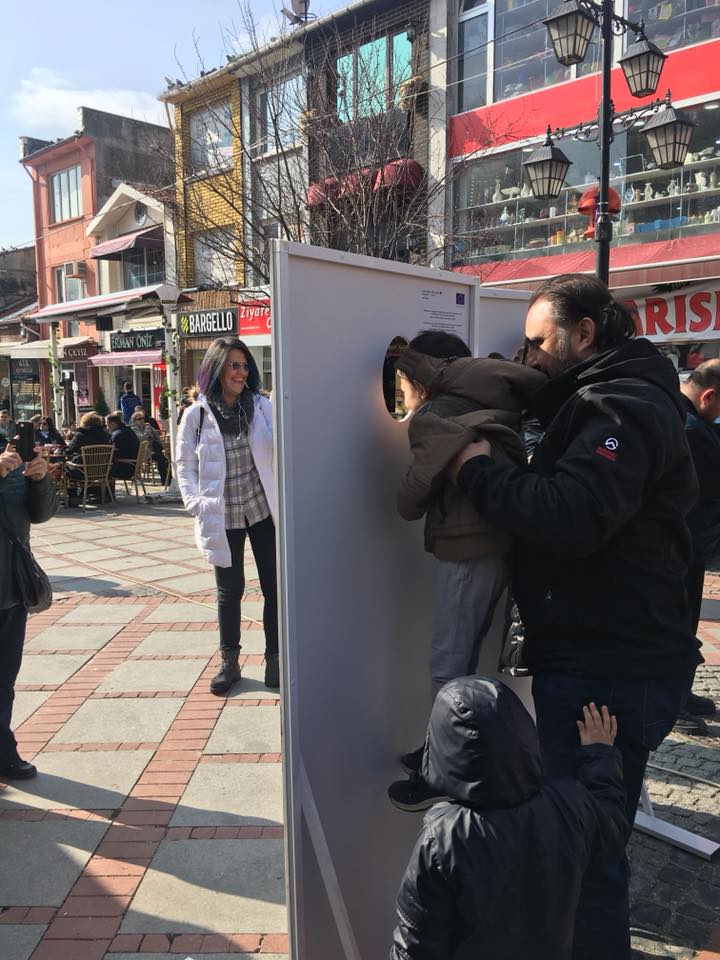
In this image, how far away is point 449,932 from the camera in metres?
1.52

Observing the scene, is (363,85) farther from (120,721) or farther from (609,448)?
(609,448)

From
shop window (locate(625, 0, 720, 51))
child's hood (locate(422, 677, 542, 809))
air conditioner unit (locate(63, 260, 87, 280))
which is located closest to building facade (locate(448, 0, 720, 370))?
shop window (locate(625, 0, 720, 51))

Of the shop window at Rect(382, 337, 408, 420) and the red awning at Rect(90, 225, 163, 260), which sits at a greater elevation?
the red awning at Rect(90, 225, 163, 260)

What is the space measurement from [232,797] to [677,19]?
12782 mm

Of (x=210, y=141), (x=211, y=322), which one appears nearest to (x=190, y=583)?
(x=210, y=141)

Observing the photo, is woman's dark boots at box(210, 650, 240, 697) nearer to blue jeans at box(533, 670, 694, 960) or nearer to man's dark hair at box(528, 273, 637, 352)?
blue jeans at box(533, 670, 694, 960)

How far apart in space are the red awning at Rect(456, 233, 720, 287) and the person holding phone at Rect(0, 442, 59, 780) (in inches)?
340

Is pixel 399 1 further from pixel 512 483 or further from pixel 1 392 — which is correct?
pixel 1 392

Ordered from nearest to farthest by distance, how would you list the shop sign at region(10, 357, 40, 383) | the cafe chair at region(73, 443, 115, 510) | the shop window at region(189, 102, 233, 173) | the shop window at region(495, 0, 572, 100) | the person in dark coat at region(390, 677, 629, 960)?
the person in dark coat at region(390, 677, 629, 960) → the cafe chair at region(73, 443, 115, 510) → the shop window at region(189, 102, 233, 173) → the shop window at region(495, 0, 572, 100) → the shop sign at region(10, 357, 40, 383)

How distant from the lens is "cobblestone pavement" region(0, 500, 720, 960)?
2.38m

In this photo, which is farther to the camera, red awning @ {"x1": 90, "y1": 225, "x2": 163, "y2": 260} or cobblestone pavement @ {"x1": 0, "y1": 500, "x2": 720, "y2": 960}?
red awning @ {"x1": 90, "y1": 225, "x2": 163, "y2": 260}

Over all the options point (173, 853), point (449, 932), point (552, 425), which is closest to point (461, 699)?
point (449, 932)

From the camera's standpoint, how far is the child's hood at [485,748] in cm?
149

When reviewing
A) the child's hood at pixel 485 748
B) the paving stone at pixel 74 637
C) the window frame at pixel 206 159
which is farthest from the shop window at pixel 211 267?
the child's hood at pixel 485 748
